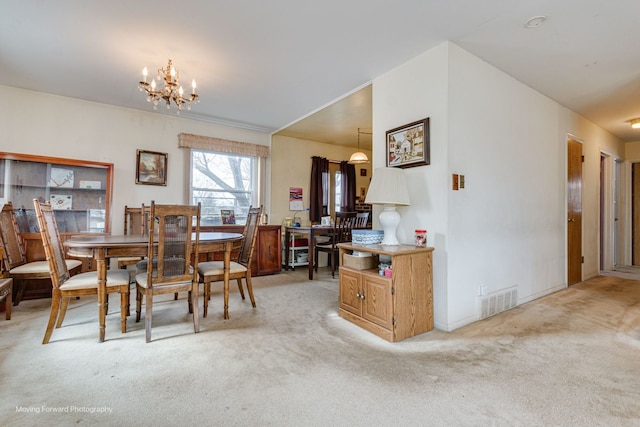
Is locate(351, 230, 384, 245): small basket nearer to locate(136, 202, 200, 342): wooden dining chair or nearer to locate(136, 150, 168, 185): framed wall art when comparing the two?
locate(136, 202, 200, 342): wooden dining chair

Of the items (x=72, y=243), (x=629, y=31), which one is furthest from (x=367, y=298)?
(x=629, y=31)

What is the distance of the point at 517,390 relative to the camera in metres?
1.62

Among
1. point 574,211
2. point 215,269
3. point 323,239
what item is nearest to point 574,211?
point 574,211

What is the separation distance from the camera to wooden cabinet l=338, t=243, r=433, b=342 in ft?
7.39

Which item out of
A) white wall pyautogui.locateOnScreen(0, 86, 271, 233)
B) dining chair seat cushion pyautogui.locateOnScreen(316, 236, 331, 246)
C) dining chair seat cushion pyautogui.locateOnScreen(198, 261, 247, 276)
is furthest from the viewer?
dining chair seat cushion pyautogui.locateOnScreen(316, 236, 331, 246)

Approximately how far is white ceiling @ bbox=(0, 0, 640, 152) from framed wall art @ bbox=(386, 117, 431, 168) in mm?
691

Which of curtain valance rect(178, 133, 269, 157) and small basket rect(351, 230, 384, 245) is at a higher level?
curtain valance rect(178, 133, 269, 157)

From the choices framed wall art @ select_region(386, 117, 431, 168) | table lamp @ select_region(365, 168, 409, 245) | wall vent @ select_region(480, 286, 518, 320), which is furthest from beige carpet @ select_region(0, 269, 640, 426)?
Answer: framed wall art @ select_region(386, 117, 431, 168)

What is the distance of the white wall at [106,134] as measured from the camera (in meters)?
3.60

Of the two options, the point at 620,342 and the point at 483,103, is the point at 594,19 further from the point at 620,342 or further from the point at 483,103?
the point at 620,342

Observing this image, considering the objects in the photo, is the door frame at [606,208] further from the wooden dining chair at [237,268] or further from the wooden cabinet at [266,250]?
the wooden dining chair at [237,268]

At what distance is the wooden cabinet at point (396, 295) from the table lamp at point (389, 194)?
0.66ft

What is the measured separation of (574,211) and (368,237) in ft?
11.5

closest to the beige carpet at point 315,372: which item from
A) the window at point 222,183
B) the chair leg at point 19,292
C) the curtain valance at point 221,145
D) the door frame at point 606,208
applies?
the chair leg at point 19,292
